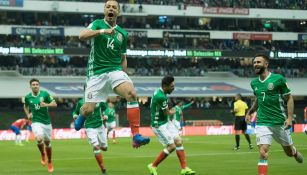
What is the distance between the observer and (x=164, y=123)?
721 inches

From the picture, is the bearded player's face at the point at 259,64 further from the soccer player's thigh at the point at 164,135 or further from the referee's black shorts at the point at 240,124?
the referee's black shorts at the point at 240,124

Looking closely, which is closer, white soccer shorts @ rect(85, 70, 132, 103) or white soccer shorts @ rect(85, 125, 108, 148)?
white soccer shorts @ rect(85, 70, 132, 103)

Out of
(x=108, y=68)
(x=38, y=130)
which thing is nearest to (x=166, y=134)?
(x=38, y=130)

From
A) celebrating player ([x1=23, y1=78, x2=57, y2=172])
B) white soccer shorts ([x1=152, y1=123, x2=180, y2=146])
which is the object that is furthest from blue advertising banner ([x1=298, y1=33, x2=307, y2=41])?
white soccer shorts ([x1=152, y1=123, x2=180, y2=146])

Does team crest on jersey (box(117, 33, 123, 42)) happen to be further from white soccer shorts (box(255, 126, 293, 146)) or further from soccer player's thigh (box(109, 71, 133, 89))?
white soccer shorts (box(255, 126, 293, 146))

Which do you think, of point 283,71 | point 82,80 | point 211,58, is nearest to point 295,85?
point 283,71

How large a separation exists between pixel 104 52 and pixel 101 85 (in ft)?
2.07

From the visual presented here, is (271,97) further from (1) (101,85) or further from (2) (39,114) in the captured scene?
(2) (39,114)

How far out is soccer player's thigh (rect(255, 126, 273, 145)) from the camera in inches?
591

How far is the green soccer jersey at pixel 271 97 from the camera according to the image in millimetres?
15148

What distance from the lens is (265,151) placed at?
14719 mm

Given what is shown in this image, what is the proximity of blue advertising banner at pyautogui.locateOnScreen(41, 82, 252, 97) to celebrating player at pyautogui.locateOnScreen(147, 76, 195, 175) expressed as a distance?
49523 mm

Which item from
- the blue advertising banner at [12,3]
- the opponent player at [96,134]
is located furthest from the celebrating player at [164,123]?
the blue advertising banner at [12,3]

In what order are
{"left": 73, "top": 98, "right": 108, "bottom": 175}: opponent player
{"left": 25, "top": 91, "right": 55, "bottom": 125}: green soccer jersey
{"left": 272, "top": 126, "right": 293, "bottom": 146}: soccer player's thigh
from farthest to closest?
1. {"left": 25, "top": 91, "right": 55, "bottom": 125}: green soccer jersey
2. {"left": 73, "top": 98, "right": 108, "bottom": 175}: opponent player
3. {"left": 272, "top": 126, "right": 293, "bottom": 146}: soccer player's thigh
